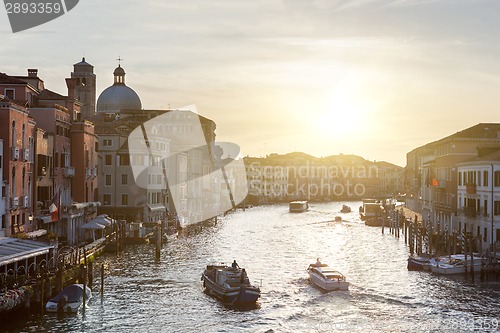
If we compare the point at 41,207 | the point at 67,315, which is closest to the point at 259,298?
the point at 67,315

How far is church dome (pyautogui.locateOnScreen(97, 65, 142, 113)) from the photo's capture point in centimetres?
10750

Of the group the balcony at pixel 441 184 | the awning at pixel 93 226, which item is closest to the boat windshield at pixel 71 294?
the awning at pixel 93 226

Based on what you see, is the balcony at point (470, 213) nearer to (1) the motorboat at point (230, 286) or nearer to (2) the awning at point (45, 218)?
(1) the motorboat at point (230, 286)

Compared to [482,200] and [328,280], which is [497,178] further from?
[328,280]

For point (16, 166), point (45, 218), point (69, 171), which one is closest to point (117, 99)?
point (69, 171)

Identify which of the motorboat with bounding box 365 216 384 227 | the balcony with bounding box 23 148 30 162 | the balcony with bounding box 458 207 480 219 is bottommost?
the motorboat with bounding box 365 216 384 227

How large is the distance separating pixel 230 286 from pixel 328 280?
5.54 metres

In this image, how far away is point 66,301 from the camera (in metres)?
30.7

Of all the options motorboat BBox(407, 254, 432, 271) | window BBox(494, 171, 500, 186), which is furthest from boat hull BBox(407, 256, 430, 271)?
window BBox(494, 171, 500, 186)

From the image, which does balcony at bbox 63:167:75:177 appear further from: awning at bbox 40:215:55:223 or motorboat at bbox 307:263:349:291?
motorboat at bbox 307:263:349:291

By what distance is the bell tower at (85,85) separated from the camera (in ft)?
337

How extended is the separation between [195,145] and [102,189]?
37321 mm

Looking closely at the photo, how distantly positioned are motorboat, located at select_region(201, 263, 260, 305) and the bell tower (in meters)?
70.4

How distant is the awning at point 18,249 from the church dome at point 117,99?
72.8 metres
